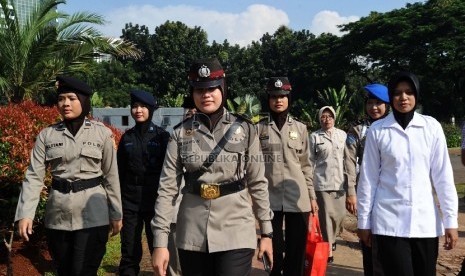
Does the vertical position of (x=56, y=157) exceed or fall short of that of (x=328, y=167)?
it exceeds it

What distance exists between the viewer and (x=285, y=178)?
4.57 meters

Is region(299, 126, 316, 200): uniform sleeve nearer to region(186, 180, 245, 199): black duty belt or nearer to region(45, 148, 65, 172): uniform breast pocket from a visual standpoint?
region(186, 180, 245, 199): black duty belt

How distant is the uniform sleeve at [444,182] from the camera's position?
3018mm

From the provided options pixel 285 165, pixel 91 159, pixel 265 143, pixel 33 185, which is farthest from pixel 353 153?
pixel 33 185

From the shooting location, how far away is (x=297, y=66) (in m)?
44.5

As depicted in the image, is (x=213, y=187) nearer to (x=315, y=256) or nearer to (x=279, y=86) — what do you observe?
(x=279, y=86)

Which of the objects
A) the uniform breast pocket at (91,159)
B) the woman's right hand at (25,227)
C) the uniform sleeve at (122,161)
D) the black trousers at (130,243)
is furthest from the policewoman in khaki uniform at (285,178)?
the woman's right hand at (25,227)

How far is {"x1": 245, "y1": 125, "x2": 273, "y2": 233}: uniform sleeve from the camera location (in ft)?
9.53

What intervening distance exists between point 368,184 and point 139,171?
2.41m

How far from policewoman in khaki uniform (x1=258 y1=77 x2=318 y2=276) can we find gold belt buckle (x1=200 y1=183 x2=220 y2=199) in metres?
1.81

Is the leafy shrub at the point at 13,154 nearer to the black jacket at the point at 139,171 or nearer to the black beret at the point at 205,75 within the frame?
the black jacket at the point at 139,171

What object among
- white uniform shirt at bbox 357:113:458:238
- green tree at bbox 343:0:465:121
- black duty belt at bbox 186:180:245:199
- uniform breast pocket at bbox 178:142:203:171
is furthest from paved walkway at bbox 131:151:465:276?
green tree at bbox 343:0:465:121

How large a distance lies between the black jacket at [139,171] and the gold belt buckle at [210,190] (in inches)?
81.0

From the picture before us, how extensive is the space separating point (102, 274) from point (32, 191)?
220 centimetres
